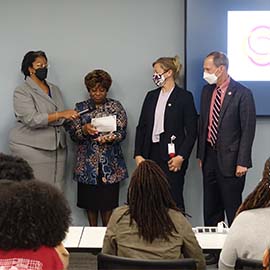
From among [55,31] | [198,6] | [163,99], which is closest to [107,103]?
[163,99]

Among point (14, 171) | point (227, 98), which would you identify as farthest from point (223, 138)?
point (14, 171)

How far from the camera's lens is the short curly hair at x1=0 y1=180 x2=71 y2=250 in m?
1.85

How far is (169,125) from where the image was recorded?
459cm

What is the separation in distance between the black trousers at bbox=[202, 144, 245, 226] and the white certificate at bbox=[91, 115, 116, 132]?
878mm

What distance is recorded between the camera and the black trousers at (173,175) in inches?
181

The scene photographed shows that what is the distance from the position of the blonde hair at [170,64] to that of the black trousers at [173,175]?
0.65 meters

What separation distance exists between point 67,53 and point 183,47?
3.55ft

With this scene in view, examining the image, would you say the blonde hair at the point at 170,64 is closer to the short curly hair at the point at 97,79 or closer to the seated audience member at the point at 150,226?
the short curly hair at the point at 97,79

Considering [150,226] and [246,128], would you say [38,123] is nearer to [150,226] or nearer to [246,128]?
[246,128]

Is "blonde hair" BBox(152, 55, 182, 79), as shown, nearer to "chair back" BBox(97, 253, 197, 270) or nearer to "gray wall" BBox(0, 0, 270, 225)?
"gray wall" BBox(0, 0, 270, 225)

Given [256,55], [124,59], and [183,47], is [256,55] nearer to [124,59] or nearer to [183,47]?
[183,47]

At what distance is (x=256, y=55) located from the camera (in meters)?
4.86

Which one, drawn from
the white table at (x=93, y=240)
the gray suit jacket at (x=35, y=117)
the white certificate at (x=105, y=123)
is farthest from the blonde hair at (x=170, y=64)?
the white table at (x=93, y=240)

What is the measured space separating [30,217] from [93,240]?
4.00 feet
